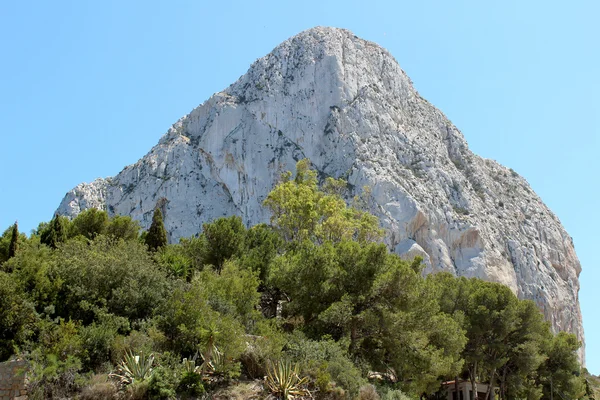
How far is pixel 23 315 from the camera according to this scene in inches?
662

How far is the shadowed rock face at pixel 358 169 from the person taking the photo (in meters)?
74.4

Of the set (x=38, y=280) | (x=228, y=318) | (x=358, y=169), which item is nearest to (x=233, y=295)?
(x=228, y=318)

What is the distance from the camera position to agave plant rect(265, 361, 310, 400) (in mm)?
16578

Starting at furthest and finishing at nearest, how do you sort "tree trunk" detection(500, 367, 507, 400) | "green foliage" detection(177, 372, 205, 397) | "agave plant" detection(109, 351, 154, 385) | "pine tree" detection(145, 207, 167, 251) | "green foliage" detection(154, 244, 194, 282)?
"tree trunk" detection(500, 367, 507, 400) → "pine tree" detection(145, 207, 167, 251) → "green foliage" detection(154, 244, 194, 282) → "green foliage" detection(177, 372, 205, 397) → "agave plant" detection(109, 351, 154, 385)

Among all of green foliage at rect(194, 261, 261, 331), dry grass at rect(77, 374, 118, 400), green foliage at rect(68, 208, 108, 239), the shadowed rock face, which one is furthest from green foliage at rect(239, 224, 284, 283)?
the shadowed rock face

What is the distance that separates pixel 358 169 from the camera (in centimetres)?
7488

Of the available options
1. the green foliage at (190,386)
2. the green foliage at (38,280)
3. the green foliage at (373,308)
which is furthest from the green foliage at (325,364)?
the green foliage at (38,280)

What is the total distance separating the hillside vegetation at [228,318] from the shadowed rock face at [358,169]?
44.5m

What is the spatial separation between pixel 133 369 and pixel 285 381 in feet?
14.2

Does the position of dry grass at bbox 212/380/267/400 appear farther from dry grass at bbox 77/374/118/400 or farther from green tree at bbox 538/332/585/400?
green tree at bbox 538/332/585/400

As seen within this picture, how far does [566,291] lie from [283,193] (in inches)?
2499

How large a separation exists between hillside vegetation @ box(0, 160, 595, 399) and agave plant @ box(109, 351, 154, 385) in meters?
0.04

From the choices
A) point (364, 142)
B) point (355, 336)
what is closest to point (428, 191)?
point (364, 142)

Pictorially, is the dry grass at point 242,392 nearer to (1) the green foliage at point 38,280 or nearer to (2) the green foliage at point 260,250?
(1) the green foliage at point 38,280
